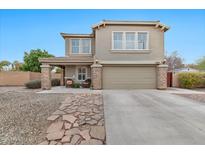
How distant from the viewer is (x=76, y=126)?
4930mm

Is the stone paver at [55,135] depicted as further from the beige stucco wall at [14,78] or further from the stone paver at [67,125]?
the beige stucco wall at [14,78]

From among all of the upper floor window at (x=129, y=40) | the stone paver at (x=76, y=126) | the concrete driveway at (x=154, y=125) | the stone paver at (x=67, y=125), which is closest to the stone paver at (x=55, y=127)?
the stone paver at (x=76, y=126)

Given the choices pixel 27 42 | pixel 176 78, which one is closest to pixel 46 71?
pixel 176 78

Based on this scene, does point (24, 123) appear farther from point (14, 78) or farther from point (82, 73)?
point (14, 78)

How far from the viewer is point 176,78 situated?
1709 centimetres

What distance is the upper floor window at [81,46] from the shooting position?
16766mm

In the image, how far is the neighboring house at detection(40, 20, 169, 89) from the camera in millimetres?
13595

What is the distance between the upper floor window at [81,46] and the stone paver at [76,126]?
35.2 feet

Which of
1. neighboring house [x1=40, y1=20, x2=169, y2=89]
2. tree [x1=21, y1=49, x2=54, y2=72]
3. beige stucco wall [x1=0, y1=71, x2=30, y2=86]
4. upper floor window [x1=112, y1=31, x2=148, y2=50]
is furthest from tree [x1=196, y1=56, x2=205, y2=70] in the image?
beige stucco wall [x1=0, y1=71, x2=30, y2=86]

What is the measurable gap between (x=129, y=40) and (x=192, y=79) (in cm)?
785

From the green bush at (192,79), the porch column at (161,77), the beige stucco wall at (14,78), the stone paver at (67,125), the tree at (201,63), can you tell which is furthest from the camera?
the tree at (201,63)

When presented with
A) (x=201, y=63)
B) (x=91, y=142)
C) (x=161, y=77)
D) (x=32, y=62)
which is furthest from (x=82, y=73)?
(x=201, y=63)

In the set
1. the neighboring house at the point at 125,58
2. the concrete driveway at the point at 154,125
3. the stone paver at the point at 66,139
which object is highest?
the neighboring house at the point at 125,58
